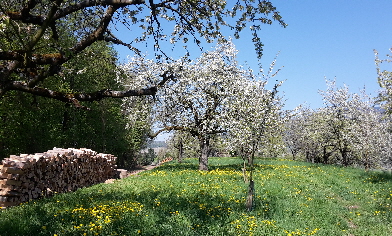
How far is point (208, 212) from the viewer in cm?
984

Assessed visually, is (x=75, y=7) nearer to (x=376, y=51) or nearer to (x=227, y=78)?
(x=227, y=78)

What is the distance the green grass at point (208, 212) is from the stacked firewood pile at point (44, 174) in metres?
2.24

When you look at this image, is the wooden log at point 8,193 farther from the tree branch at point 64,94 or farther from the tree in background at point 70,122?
the tree branch at point 64,94

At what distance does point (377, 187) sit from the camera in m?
17.8

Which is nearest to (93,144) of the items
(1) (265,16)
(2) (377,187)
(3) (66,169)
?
(3) (66,169)

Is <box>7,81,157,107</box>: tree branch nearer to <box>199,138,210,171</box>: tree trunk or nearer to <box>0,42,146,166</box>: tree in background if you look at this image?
<box>0,42,146,166</box>: tree in background

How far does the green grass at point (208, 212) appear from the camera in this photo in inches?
306

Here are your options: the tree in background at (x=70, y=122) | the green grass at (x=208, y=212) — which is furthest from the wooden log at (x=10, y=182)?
the tree in background at (x=70, y=122)

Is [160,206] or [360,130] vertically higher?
[360,130]

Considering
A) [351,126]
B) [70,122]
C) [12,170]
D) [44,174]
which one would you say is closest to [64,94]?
[12,170]

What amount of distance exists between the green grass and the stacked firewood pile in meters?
2.24

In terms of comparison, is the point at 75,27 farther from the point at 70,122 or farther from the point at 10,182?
the point at 70,122

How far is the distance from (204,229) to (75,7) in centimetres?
643

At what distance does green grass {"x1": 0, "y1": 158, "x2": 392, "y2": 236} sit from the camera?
7766mm
